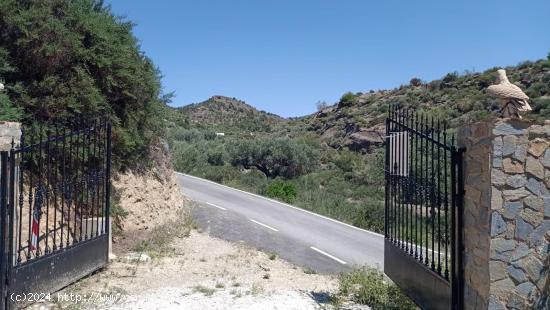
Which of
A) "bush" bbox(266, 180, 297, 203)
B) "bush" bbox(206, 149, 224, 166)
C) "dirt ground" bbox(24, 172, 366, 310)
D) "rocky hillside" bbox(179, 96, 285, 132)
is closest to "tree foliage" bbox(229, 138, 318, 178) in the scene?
"bush" bbox(206, 149, 224, 166)

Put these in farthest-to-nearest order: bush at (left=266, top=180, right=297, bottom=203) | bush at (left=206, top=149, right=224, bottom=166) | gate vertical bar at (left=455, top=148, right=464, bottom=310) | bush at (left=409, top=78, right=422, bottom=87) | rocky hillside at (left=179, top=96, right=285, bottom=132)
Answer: rocky hillside at (left=179, top=96, right=285, bottom=132) → bush at (left=409, top=78, right=422, bottom=87) → bush at (left=206, top=149, right=224, bottom=166) → bush at (left=266, top=180, right=297, bottom=203) → gate vertical bar at (left=455, top=148, right=464, bottom=310)

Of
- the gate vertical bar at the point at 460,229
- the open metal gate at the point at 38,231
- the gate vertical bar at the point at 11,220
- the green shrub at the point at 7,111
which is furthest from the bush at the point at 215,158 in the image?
the gate vertical bar at the point at 460,229

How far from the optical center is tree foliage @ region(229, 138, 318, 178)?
36.5m

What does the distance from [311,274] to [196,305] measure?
3663mm

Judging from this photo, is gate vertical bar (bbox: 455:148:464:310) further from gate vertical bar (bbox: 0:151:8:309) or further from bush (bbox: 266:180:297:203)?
bush (bbox: 266:180:297:203)

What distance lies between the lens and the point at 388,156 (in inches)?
332

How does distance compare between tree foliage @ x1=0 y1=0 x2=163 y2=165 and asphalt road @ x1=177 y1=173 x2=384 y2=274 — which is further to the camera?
asphalt road @ x1=177 y1=173 x2=384 y2=274

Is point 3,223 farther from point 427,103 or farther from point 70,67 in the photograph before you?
point 427,103

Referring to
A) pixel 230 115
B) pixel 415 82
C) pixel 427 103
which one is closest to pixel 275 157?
pixel 427 103

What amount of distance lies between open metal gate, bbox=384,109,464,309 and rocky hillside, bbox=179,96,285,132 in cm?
6862

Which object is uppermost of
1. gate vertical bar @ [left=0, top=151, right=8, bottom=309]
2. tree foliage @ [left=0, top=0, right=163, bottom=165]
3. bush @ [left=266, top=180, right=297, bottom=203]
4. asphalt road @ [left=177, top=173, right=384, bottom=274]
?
tree foliage @ [left=0, top=0, right=163, bottom=165]

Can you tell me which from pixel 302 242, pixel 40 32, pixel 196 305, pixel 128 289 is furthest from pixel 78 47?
pixel 302 242

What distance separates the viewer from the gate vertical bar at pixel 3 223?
655cm

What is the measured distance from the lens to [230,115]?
88750 mm
